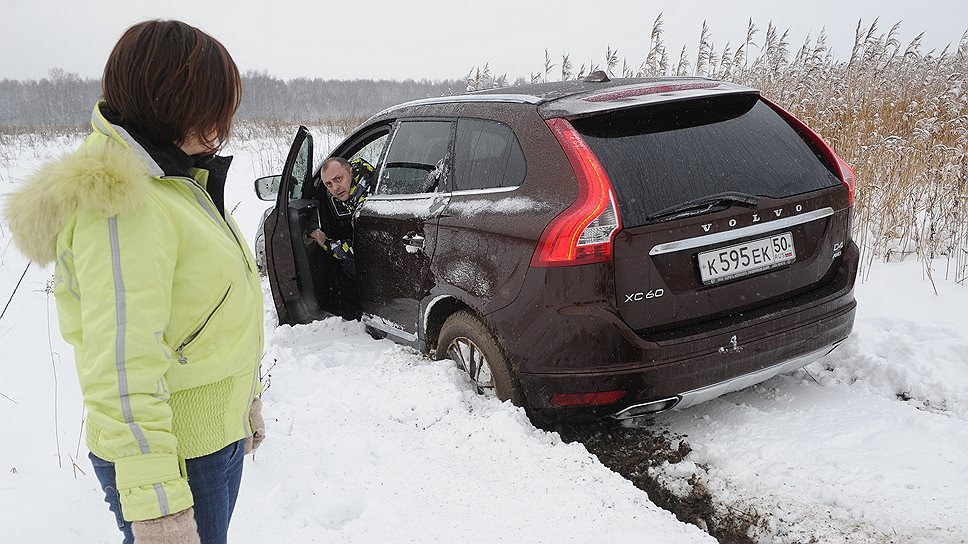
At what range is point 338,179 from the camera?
4613 mm

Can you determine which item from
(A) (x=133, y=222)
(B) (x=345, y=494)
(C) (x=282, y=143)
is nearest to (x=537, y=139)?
(B) (x=345, y=494)

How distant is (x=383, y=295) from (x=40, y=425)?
74.8 inches

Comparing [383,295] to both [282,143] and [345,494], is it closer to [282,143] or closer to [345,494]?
[345,494]

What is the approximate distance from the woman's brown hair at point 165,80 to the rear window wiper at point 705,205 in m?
1.79

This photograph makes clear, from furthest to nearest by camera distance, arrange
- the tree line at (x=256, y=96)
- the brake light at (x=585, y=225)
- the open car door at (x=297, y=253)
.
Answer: the tree line at (x=256, y=96) → the open car door at (x=297, y=253) → the brake light at (x=585, y=225)

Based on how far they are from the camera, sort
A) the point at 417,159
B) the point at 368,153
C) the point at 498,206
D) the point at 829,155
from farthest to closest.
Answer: the point at 368,153, the point at 417,159, the point at 829,155, the point at 498,206

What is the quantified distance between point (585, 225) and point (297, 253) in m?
2.39

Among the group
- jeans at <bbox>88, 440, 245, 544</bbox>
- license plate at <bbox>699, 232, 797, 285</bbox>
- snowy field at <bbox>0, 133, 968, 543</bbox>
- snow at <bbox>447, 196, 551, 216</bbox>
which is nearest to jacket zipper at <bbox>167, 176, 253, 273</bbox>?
jeans at <bbox>88, 440, 245, 544</bbox>

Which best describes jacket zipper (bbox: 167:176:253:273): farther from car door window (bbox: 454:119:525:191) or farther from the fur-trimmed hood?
car door window (bbox: 454:119:525:191)

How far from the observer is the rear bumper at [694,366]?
273cm

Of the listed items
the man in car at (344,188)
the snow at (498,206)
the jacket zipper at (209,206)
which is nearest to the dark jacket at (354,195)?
the man in car at (344,188)

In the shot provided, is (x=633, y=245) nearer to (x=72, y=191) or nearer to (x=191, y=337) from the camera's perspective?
(x=191, y=337)

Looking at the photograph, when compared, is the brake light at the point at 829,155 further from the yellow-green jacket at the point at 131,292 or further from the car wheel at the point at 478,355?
the yellow-green jacket at the point at 131,292

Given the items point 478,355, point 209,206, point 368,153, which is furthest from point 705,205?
point 368,153
